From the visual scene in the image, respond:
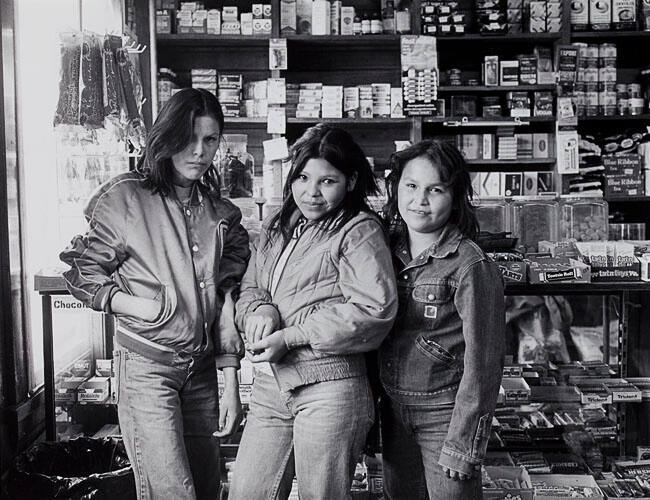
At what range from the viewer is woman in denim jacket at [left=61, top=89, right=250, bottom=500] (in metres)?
1.88

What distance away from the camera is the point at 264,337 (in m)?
1.74

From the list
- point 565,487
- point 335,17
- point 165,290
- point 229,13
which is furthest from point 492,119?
point 165,290

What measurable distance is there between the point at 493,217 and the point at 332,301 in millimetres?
2166

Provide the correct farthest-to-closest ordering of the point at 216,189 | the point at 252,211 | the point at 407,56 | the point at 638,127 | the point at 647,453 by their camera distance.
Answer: the point at 638,127 < the point at 407,56 < the point at 252,211 < the point at 647,453 < the point at 216,189

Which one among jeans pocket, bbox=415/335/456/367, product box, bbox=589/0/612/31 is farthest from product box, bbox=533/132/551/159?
jeans pocket, bbox=415/335/456/367

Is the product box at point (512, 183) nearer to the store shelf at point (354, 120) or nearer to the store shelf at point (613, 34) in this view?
the store shelf at point (354, 120)

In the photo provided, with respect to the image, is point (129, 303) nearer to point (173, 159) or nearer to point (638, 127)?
point (173, 159)

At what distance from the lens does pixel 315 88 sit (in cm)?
513

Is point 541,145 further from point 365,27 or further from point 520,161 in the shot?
point 365,27

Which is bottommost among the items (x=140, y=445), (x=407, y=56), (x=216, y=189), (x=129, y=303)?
(x=140, y=445)

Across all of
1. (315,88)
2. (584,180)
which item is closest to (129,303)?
(315,88)

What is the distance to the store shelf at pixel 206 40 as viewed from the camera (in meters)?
4.96

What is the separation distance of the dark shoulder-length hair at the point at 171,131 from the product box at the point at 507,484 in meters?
1.56

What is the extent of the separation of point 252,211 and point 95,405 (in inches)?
68.9
